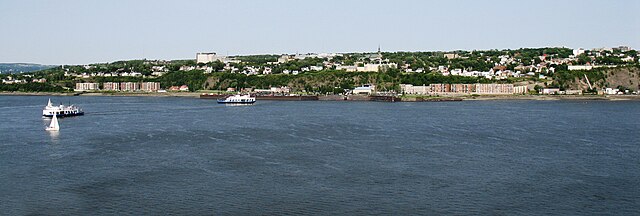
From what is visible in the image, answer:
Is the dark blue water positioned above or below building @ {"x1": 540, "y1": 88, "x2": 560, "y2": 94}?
below

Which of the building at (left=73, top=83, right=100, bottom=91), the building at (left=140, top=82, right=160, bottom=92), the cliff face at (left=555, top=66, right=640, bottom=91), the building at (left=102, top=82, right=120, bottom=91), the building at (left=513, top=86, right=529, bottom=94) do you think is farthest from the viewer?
the building at (left=102, top=82, right=120, bottom=91)

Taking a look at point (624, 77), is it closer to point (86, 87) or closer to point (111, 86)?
point (111, 86)

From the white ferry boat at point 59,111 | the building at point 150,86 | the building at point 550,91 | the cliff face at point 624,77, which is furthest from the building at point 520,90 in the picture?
the white ferry boat at point 59,111

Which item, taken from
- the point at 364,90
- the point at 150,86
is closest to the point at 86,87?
the point at 150,86

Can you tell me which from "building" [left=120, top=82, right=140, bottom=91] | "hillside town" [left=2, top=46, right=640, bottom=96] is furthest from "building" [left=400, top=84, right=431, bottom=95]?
"building" [left=120, top=82, right=140, bottom=91]

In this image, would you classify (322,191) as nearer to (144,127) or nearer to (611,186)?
(611,186)

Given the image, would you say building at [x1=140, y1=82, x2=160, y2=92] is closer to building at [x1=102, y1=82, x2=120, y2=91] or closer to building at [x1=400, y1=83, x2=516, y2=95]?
building at [x1=102, y1=82, x2=120, y2=91]

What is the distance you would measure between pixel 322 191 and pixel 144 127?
1170 centimetres

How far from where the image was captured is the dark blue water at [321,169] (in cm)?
1061

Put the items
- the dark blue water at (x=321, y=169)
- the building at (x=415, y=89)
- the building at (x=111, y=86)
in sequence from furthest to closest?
1. the building at (x=111, y=86)
2. the building at (x=415, y=89)
3. the dark blue water at (x=321, y=169)

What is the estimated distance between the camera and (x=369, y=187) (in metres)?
11.8

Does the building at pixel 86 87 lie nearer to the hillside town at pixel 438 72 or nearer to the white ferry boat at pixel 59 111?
the hillside town at pixel 438 72

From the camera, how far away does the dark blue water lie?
10.6m

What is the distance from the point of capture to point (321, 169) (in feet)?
44.3
